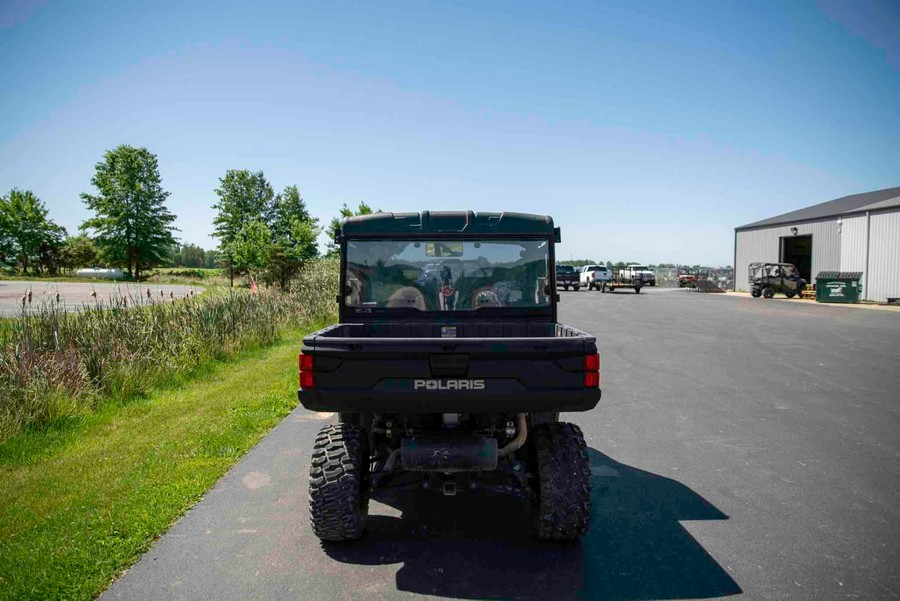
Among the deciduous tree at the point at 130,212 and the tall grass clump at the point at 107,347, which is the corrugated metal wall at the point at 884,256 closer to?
the tall grass clump at the point at 107,347

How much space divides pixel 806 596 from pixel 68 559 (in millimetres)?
4397

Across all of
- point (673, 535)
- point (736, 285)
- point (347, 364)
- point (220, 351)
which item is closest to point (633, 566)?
point (673, 535)

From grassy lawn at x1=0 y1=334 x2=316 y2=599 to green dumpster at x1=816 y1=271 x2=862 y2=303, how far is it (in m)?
31.1

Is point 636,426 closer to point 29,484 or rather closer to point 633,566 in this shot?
point 633,566

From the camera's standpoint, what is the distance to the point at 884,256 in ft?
97.3

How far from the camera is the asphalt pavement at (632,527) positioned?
328cm

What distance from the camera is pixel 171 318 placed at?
34.7ft

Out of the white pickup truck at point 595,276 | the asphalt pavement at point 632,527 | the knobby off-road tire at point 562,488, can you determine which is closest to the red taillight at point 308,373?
the asphalt pavement at point 632,527

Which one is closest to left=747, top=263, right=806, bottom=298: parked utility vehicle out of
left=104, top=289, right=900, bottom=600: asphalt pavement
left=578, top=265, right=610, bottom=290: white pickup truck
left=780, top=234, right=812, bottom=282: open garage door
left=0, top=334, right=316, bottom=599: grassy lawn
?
left=780, top=234, right=812, bottom=282: open garage door

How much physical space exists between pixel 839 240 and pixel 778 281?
16.1 feet

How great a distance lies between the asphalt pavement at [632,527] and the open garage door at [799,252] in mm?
38169

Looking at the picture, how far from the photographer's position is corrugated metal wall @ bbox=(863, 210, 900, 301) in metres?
28.9

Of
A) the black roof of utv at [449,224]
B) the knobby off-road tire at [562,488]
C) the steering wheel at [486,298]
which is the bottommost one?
the knobby off-road tire at [562,488]

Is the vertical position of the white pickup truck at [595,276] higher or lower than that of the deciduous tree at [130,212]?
lower
